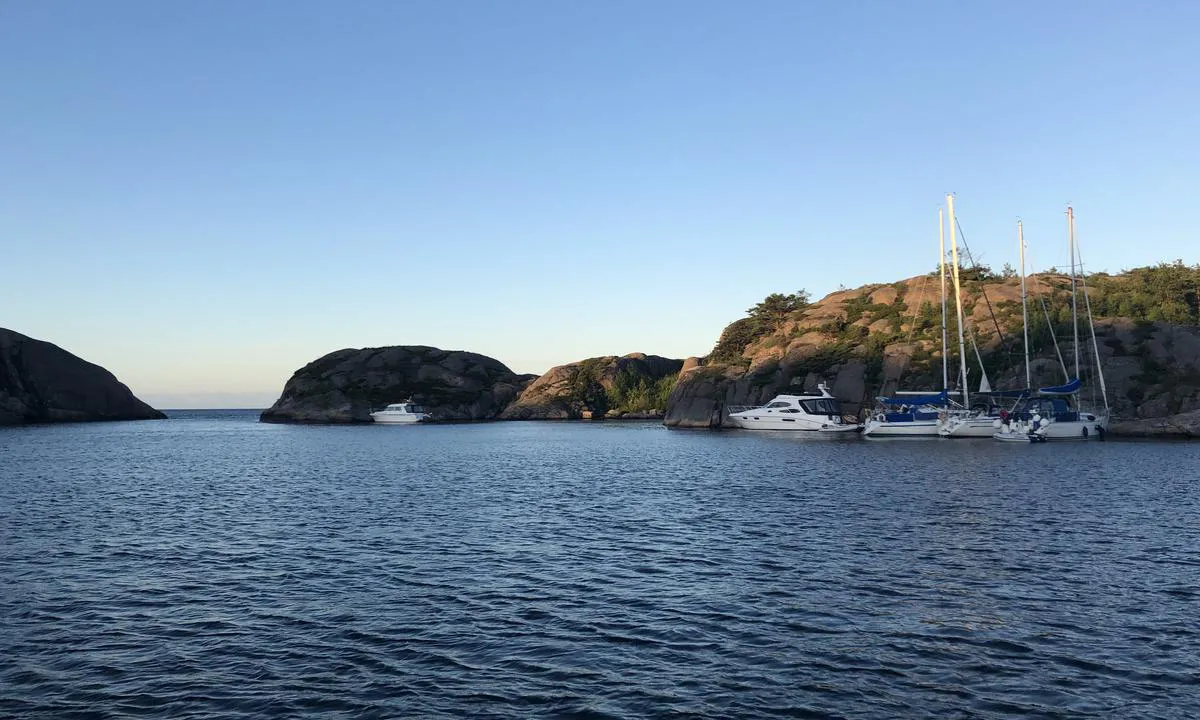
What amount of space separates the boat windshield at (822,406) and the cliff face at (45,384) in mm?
156562

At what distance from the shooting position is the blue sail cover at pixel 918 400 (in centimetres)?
8919

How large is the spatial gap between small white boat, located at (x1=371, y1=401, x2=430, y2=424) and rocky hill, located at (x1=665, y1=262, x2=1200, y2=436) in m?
66.7

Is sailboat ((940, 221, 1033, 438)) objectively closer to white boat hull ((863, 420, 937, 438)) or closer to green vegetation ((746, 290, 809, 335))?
white boat hull ((863, 420, 937, 438))

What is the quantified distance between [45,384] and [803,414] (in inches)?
6232

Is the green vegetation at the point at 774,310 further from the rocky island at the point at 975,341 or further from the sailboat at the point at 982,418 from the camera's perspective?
the sailboat at the point at 982,418

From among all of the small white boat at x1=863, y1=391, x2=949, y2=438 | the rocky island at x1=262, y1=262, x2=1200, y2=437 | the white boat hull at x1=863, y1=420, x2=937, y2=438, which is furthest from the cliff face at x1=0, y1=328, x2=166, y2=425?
the small white boat at x1=863, y1=391, x2=949, y2=438

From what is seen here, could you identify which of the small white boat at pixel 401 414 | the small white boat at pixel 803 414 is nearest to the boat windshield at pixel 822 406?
the small white boat at pixel 803 414

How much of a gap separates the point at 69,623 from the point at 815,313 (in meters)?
127

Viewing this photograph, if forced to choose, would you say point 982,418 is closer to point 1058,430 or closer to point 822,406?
point 1058,430

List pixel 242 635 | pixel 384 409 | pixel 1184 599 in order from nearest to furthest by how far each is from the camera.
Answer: pixel 242 635, pixel 1184 599, pixel 384 409

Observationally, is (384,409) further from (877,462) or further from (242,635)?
(242,635)

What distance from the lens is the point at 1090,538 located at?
2970cm

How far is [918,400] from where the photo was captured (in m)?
93.8

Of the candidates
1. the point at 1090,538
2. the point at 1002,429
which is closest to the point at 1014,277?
the point at 1002,429
